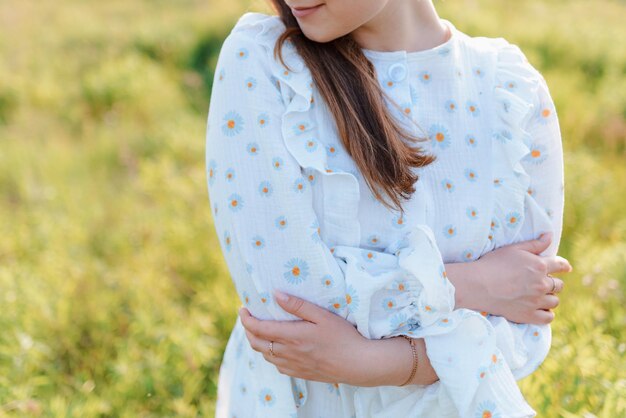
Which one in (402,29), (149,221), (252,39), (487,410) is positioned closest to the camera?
(487,410)

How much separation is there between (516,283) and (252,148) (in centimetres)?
62

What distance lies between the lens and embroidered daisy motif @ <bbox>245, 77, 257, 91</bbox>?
4.52ft

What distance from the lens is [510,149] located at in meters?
1.45

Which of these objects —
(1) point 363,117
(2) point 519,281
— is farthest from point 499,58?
(2) point 519,281

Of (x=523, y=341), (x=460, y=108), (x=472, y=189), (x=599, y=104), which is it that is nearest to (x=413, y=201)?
(x=472, y=189)

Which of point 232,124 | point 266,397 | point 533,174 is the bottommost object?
point 266,397

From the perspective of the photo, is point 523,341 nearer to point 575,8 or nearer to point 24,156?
point 24,156

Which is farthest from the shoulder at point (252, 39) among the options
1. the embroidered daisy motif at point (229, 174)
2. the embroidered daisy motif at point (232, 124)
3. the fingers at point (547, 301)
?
the fingers at point (547, 301)

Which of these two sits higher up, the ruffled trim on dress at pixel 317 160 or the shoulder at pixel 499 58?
the shoulder at pixel 499 58

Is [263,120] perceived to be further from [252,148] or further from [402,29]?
[402,29]

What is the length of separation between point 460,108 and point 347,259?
0.44 m

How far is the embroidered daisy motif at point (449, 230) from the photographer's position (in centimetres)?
143

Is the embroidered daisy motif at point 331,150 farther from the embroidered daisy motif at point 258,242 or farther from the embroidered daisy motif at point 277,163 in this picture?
the embroidered daisy motif at point 258,242

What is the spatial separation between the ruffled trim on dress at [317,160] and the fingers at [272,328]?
179 millimetres
